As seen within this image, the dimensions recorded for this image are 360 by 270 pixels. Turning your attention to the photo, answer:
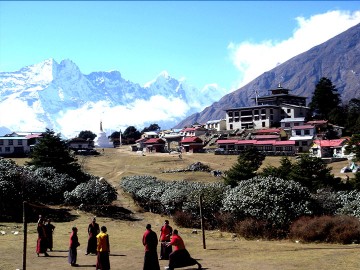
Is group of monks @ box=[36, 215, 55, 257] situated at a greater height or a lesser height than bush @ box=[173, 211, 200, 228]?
greater

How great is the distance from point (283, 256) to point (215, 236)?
853 centimetres

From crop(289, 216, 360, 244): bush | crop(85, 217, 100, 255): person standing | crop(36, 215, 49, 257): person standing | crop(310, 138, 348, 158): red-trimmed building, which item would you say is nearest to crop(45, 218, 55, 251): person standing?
crop(36, 215, 49, 257): person standing

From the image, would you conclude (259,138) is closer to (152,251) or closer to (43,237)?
(43,237)

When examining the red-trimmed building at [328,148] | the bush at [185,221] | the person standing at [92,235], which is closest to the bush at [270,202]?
the bush at [185,221]

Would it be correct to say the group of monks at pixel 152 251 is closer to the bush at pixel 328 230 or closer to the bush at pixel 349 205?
the bush at pixel 328 230

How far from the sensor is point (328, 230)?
22938 millimetres

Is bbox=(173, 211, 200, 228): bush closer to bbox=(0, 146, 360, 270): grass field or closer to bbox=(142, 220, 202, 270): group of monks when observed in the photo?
bbox=(0, 146, 360, 270): grass field

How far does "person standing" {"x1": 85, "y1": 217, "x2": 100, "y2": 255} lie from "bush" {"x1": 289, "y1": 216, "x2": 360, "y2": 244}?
34.8 ft

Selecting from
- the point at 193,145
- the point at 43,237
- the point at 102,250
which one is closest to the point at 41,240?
the point at 43,237

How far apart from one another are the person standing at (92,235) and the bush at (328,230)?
10611 millimetres

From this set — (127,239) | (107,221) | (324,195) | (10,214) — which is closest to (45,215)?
(10,214)

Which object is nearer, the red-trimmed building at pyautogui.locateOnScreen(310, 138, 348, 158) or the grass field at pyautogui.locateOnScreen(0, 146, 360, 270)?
the grass field at pyautogui.locateOnScreen(0, 146, 360, 270)

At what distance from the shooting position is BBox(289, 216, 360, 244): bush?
22312 millimetres

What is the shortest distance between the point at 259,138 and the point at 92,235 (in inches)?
2668
